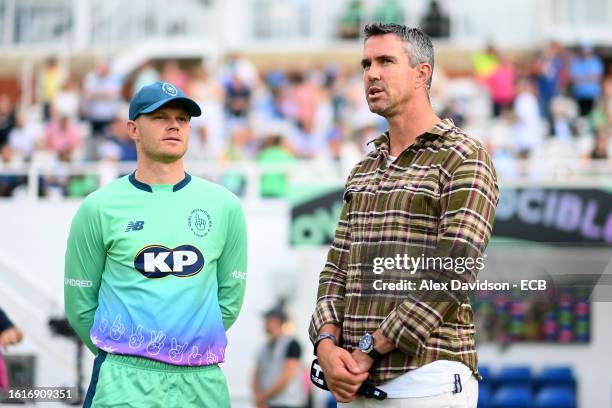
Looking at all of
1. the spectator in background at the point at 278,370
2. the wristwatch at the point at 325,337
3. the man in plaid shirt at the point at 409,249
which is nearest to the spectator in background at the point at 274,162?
the spectator in background at the point at 278,370

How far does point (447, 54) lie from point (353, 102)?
17.4ft

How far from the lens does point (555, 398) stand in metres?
14.1

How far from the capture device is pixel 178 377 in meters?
5.03

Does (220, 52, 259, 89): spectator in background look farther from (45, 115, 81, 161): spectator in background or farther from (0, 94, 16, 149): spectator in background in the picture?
(0, 94, 16, 149): spectator in background

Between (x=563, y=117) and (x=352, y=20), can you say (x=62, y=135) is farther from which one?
(x=352, y=20)

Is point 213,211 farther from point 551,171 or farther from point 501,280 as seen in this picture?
point 551,171

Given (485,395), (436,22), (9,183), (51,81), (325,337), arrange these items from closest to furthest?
(325,337)
(485,395)
(9,183)
(51,81)
(436,22)

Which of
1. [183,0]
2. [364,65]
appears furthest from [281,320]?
[183,0]

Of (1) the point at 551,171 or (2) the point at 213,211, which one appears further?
(1) the point at 551,171

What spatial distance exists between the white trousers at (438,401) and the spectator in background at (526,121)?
39.8 feet

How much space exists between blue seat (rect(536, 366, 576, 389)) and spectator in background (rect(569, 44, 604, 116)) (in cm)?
505

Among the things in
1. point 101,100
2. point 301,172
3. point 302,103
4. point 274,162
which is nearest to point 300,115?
point 302,103

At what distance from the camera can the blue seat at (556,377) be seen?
1473 centimetres

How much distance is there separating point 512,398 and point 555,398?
60 cm
